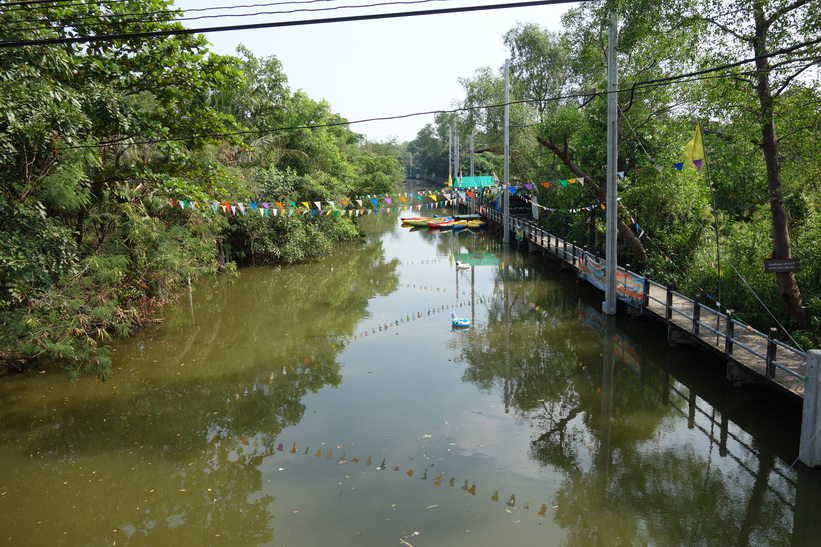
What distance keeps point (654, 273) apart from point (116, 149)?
1544cm

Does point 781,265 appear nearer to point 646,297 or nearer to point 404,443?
point 646,297

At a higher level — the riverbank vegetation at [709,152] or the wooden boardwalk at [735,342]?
the riverbank vegetation at [709,152]

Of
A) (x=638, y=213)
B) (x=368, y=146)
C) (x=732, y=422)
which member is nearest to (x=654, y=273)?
(x=638, y=213)

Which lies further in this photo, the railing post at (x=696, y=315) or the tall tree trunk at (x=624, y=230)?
the tall tree trunk at (x=624, y=230)

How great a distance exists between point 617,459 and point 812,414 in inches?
103

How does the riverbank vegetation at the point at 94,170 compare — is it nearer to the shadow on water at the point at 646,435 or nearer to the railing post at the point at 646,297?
the shadow on water at the point at 646,435

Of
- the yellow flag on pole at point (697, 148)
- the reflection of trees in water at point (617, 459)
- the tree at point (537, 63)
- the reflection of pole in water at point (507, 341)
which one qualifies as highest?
the tree at point (537, 63)

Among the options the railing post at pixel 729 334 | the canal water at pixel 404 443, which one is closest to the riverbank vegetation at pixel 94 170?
the canal water at pixel 404 443

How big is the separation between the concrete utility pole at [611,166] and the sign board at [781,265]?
5.37 m

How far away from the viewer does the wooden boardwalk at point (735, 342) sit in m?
9.40

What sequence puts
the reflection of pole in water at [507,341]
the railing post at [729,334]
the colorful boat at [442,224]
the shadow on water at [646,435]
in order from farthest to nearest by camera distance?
the colorful boat at [442,224]
the reflection of pole in water at [507,341]
the railing post at [729,334]
the shadow on water at [646,435]

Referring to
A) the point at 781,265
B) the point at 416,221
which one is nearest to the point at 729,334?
the point at 781,265

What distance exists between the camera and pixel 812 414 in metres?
7.82

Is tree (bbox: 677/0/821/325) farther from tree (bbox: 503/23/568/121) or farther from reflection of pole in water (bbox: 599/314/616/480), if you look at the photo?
tree (bbox: 503/23/568/121)
